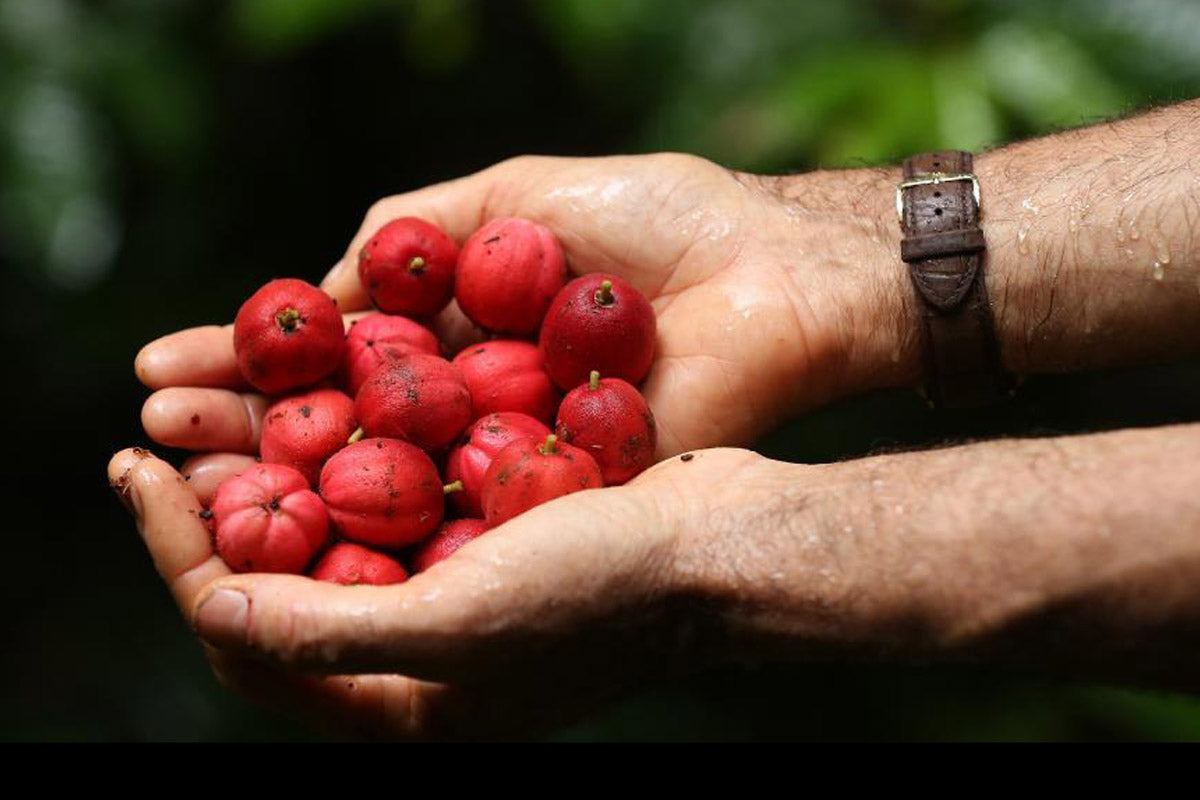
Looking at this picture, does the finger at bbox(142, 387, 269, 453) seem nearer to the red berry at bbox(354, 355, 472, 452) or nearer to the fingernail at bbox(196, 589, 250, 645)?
the red berry at bbox(354, 355, 472, 452)

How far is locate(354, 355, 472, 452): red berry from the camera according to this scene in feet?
9.27

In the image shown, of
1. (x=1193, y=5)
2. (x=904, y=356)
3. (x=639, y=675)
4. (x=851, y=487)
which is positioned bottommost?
(x=639, y=675)

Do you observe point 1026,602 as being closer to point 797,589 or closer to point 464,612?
point 797,589

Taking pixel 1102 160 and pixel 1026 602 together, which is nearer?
pixel 1026 602

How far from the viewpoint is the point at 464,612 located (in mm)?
2189

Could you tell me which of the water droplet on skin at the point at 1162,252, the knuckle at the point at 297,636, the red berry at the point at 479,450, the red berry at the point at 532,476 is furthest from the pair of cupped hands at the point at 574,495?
the water droplet on skin at the point at 1162,252

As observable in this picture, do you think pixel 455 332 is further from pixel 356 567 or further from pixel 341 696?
pixel 341 696

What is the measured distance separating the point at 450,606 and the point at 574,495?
39 cm

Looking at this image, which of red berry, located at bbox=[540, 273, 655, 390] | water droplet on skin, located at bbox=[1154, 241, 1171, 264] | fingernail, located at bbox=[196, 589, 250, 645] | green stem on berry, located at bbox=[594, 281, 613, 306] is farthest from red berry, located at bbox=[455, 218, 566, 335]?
water droplet on skin, located at bbox=[1154, 241, 1171, 264]

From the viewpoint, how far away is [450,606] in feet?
7.17

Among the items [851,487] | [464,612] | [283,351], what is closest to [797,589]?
[851,487]

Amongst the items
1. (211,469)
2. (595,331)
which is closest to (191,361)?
(211,469)

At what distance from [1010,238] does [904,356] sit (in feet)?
1.33

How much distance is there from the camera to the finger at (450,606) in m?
2.18
